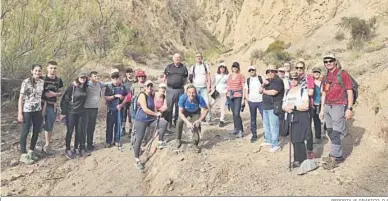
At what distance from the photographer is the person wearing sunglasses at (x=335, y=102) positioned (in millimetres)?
6188

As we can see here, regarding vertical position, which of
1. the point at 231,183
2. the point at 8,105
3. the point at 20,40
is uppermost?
the point at 20,40

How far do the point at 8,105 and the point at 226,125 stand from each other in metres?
4.79

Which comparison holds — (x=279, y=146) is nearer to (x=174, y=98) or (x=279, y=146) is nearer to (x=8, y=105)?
(x=174, y=98)

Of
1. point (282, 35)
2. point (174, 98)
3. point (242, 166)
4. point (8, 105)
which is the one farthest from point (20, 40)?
point (282, 35)

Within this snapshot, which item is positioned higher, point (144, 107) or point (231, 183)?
point (144, 107)

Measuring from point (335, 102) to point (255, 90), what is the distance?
5.40 feet

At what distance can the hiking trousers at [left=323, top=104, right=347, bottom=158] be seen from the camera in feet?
20.8

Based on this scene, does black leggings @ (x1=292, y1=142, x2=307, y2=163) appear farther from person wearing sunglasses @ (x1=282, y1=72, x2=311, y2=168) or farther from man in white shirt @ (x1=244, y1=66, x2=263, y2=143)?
man in white shirt @ (x1=244, y1=66, x2=263, y2=143)

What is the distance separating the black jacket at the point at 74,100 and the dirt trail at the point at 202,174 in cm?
87

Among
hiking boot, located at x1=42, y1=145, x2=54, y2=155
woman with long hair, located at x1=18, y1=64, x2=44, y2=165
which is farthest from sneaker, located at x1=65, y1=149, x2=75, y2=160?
woman with long hair, located at x1=18, y1=64, x2=44, y2=165

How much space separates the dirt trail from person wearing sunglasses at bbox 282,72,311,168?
334mm

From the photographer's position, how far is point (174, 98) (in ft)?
25.5

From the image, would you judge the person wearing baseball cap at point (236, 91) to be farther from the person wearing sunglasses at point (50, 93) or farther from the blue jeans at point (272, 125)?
the person wearing sunglasses at point (50, 93)

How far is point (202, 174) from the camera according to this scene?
6414 mm
